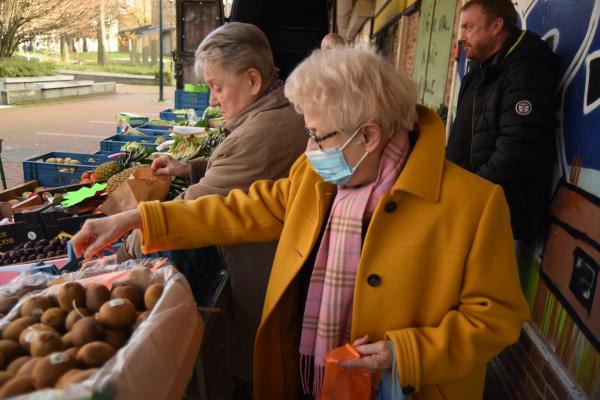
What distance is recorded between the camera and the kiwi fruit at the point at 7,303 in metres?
1.29

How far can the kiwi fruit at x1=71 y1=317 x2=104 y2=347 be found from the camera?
1107mm

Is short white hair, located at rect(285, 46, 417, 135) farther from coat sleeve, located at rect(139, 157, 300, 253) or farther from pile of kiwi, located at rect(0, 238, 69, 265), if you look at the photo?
pile of kiwi, located at rect(0, 238, 69, 265)

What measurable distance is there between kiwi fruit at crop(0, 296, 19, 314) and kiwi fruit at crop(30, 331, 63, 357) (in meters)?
0.28

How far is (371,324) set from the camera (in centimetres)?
139

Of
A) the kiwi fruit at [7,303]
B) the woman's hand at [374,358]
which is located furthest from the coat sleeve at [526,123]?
the kiwi fruit at [7,303]

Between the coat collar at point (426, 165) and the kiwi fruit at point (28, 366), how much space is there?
3.15 feet

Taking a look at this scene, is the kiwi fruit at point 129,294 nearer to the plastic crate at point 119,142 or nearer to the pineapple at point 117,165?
the pineapple at point 117,165

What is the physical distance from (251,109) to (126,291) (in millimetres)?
1045

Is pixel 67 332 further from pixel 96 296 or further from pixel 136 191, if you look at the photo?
pixel 136 191

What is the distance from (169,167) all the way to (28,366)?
1622mm

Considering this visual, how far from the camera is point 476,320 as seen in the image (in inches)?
51.3

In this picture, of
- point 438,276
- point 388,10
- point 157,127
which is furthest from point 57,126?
point 438,276

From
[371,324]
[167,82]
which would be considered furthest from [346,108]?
[167,82]

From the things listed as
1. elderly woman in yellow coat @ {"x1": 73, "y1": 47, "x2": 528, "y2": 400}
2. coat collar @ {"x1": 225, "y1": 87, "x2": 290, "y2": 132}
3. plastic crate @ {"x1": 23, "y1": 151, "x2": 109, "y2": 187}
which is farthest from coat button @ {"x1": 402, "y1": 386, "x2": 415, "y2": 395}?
plastic crate @ {"x1": 23, "y1": 151, "x2": 109, "y2": 187}
